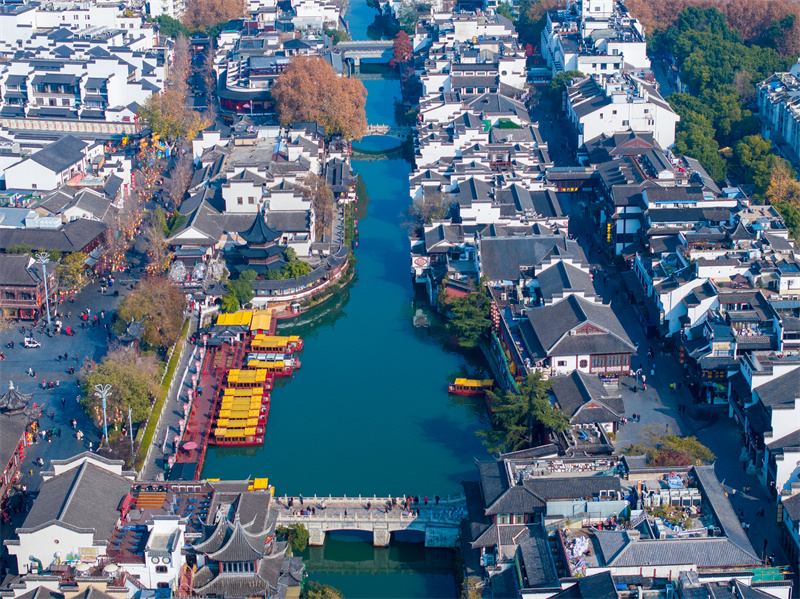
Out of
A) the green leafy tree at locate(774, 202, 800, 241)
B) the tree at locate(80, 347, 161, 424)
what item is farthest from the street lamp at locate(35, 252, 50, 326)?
the green leafy tree at locate(774, 202, 800, 241)

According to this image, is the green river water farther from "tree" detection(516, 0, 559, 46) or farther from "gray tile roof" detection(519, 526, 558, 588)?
"tree" detection(516, 0, 559, 46)

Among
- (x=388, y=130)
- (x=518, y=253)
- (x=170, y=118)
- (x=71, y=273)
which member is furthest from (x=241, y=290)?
(x=388, y=130)

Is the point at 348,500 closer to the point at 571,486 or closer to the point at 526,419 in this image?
the point at 526,419

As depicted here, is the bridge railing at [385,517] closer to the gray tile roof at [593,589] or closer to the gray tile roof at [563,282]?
the gray tile roof at [593,589]

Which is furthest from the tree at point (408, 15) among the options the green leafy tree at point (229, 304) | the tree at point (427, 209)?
the green leafy tree at point (229, 304)

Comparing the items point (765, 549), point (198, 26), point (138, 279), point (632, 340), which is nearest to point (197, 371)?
point (138, 279)

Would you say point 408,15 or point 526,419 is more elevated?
point 408,15
